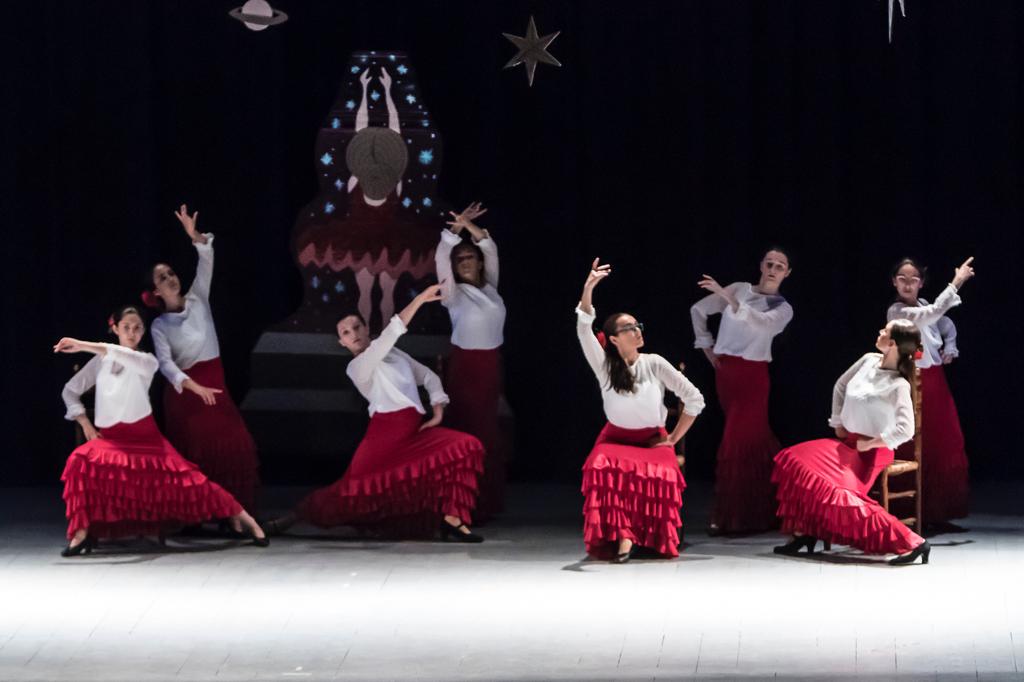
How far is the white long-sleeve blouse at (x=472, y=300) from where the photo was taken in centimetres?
937

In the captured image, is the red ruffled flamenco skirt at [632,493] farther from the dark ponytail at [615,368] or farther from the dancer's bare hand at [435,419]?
the dancer's bare hand at [435,419]

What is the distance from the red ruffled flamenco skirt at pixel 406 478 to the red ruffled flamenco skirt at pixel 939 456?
177cm

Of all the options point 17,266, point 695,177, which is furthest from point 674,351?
point 17,266

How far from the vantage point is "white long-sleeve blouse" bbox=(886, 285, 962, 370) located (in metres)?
8.98

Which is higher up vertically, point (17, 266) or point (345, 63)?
point (345, 63)

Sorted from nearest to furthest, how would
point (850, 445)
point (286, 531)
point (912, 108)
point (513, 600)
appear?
1. point (513, 600)
2. point (850, 445)
3. point (286, 531)
4. point (912, 108)

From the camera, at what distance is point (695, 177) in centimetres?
1014

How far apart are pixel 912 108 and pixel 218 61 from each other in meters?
3.02

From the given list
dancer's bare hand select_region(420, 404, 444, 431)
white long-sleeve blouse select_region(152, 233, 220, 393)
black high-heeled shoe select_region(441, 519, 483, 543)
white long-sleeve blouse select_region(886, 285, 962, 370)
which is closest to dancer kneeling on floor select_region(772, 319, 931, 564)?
white long-sleeve blouse select_region(886, 285, 962, 370)

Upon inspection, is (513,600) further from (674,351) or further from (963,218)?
(963,218)

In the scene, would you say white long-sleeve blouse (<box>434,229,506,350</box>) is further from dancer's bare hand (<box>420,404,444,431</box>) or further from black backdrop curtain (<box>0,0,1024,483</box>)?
black backdrop curtain (<box>0,0,1024,483</box>)

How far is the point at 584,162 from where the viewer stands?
33.5 feet

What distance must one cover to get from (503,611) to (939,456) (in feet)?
7.56

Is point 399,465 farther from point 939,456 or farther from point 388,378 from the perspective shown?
point 939,456
